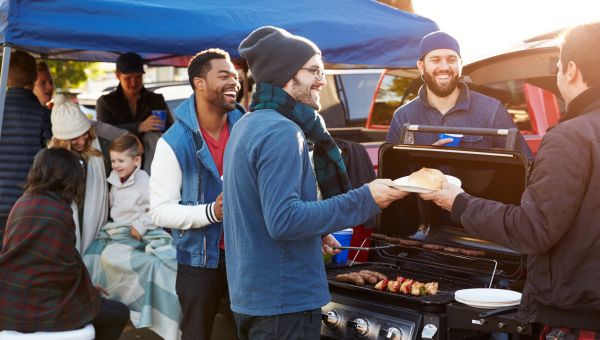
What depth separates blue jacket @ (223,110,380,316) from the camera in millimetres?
2785

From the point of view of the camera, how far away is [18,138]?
5.68m

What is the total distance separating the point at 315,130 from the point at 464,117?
1734 mm

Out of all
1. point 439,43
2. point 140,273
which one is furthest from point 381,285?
point 140,273

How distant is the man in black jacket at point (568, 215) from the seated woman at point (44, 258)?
2609 millimetres

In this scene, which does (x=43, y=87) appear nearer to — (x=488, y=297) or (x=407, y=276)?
(x=407, y=276)

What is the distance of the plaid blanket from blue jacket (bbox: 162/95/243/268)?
36.2 inches

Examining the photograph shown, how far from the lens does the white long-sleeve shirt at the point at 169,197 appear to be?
4.10 meters

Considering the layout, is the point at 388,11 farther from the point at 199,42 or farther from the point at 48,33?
the point at 48,33

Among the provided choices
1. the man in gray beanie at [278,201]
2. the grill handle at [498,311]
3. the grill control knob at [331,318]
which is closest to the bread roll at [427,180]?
the man in gray beanie at [278,201]

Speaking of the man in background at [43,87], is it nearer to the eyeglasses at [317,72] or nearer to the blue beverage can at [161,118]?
the blue beverage can at [161,118]

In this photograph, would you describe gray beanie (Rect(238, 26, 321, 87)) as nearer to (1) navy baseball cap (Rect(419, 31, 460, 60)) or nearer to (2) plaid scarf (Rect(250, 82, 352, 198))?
(2) plaid scarf (Rect(250, 82, 352, 198))

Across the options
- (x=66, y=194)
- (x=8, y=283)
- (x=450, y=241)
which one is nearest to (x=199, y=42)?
(x=66, y=194)

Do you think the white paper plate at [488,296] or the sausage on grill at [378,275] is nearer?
the white paper plate at [488,296]

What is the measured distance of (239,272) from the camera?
299cm
